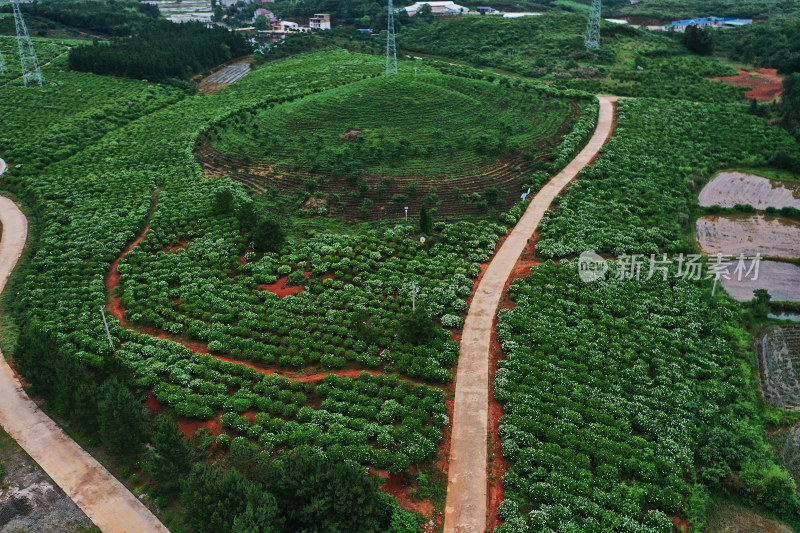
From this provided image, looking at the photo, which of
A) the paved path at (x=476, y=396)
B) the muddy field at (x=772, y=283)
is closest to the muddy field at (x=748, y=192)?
the muddy field at (x=772, y=283)

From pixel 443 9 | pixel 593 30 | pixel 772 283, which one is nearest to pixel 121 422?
pixel 772 283

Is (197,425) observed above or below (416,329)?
below

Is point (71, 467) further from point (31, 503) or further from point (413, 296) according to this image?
point (413, 296)

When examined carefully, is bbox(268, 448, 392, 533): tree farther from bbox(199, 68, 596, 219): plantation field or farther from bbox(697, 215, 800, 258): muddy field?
bbox(697, 215, 800, 258): muddy field

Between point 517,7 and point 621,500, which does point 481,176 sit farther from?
point 517,7

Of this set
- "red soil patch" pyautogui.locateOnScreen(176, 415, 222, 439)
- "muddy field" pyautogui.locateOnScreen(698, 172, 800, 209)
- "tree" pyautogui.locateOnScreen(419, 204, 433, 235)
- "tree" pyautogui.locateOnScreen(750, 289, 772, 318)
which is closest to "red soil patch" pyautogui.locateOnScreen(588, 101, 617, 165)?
"muddy field" pyautogui.locateOnScreen(698, 172, 800, 209)

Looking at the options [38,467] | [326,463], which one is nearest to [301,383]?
[326,463]
